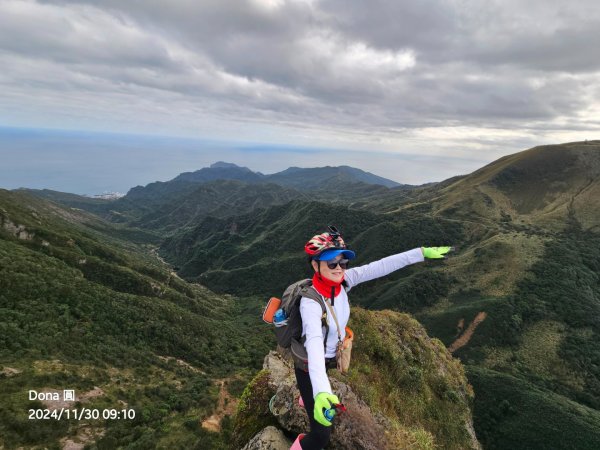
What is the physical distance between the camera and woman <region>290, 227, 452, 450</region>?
497 cm

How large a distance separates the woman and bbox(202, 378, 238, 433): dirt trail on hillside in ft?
113

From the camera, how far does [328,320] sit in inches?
237

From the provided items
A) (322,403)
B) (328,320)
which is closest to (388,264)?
(328,320)

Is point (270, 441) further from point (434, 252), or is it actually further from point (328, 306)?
point (434, 252)

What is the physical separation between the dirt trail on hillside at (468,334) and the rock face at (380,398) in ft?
232

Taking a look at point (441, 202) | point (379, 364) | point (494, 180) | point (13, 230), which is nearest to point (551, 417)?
point (379, 364)

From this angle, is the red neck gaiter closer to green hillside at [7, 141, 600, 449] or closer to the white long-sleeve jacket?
the white long-sleeve jacket

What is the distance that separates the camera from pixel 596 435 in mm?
46719

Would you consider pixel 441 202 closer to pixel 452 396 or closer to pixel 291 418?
pixel 452 396

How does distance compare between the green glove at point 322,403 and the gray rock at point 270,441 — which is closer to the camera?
the green glove at point 322,403

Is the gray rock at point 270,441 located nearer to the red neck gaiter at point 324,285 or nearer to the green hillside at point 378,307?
the red neck gaiter at point 324,285

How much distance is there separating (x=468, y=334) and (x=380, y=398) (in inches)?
3602

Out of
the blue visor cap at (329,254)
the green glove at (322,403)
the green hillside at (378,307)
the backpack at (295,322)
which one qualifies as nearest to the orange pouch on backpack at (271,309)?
the backpack at (295,322)

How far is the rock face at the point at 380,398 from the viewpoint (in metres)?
8.66
